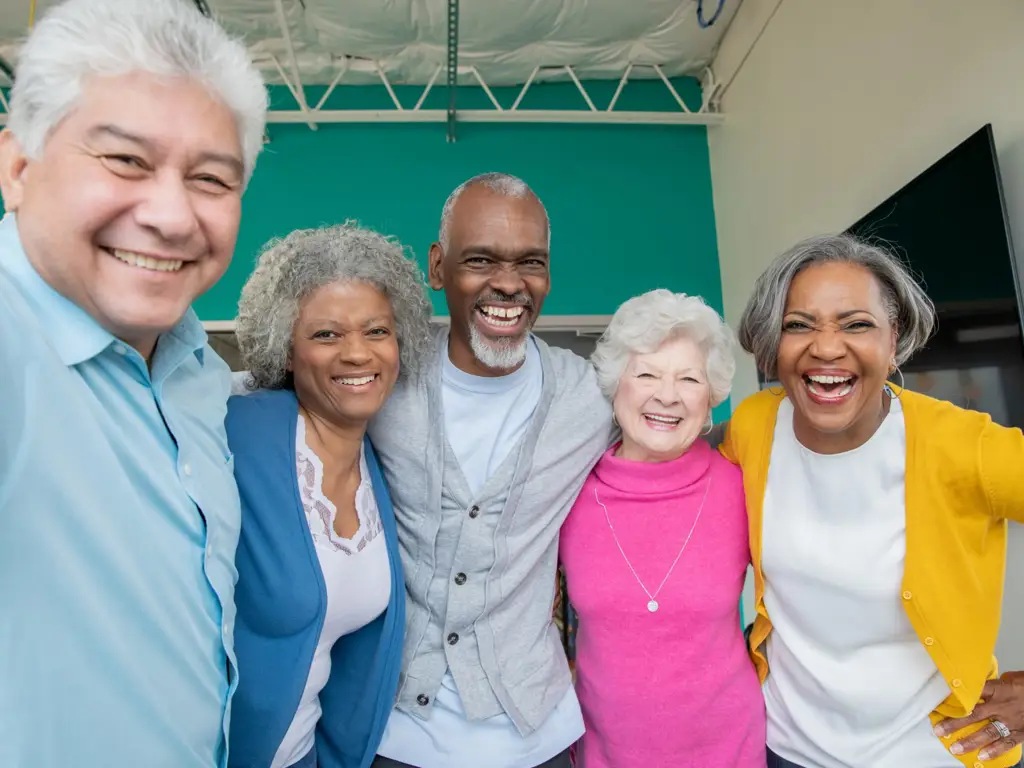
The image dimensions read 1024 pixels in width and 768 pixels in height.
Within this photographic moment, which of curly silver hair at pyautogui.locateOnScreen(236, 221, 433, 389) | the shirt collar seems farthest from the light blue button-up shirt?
curly silver hair at pyautogui.locateOnScreen(236, 221, 433, 389)

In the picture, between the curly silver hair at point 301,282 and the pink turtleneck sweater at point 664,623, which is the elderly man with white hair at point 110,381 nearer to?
the curly silver hair at point 301,282

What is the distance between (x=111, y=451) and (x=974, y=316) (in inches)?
89.1

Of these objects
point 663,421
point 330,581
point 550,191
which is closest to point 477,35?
point 550,191

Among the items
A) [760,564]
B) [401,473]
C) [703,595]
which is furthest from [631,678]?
[401,473]

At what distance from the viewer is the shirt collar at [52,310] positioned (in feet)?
2.50

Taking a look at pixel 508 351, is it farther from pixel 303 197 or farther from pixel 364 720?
pixel 303 197

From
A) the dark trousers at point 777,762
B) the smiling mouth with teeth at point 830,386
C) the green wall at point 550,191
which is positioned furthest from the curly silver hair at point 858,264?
the green wall at point 550,191

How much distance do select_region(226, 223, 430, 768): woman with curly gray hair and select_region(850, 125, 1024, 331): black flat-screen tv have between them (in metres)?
1.66

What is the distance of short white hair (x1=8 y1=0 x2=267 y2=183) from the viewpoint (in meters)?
0.77

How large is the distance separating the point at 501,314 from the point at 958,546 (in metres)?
1.13

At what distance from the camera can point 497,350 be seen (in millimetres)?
1669

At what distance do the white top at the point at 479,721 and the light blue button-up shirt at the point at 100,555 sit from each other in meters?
0.59

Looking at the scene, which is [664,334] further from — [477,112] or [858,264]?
[477,112]

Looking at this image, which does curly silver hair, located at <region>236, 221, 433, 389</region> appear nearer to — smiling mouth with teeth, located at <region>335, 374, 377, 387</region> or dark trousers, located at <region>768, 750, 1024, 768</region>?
smiling mouth with teeth, located at <region>335, 374, 377, 387</region>
